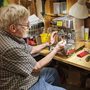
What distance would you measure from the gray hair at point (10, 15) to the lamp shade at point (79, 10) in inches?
30.8

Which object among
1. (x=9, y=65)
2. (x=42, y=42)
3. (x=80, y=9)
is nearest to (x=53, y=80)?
(x=42, y=42)

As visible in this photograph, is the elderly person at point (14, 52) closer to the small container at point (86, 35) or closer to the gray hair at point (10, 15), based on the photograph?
the gray hair at point (10, 15)

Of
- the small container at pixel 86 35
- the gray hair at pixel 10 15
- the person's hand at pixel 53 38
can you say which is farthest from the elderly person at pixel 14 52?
the small container at pixel 86 35

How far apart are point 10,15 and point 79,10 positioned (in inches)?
35.4

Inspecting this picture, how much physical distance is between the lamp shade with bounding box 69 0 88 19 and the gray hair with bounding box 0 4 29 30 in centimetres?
78

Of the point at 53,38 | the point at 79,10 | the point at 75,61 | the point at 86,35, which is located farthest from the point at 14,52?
the point at 86,35

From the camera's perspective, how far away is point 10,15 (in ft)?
5.24

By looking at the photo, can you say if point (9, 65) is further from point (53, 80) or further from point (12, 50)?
point (53, 80)

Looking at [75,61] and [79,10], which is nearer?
[75,61]

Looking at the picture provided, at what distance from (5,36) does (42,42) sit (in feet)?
2.73

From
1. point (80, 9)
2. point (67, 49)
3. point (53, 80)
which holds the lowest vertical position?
point (53, 80)

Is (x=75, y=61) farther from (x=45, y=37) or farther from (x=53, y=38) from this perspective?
(x=45, y=37)

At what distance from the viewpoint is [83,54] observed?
2072 mm

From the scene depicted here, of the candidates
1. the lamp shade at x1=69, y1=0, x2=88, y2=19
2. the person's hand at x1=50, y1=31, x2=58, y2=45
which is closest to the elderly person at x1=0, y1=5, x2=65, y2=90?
the person's hand at x1=50, y1=31, x2=58, y2=45
